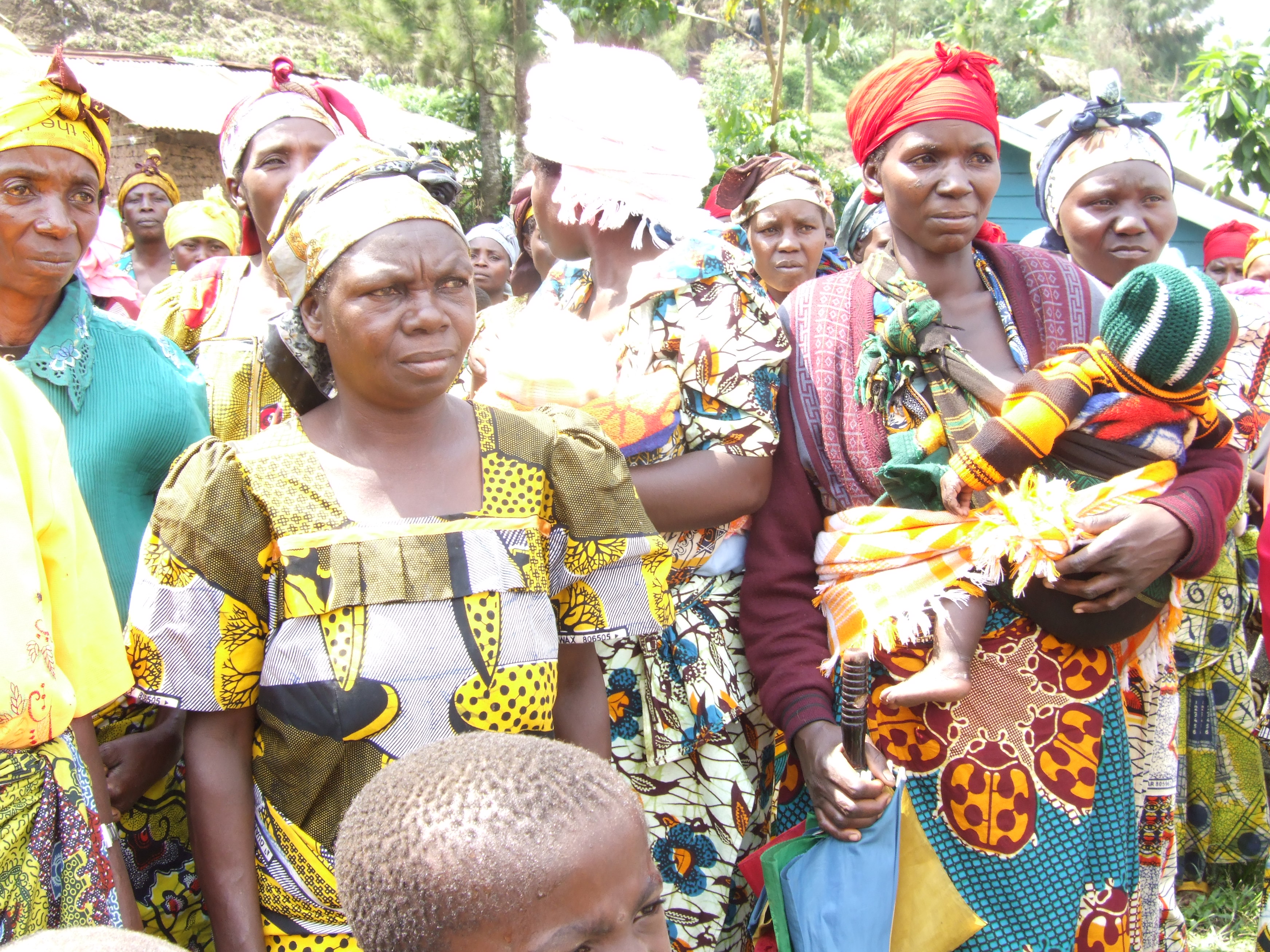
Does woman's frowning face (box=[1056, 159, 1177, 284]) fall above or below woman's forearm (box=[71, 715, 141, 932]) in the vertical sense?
above

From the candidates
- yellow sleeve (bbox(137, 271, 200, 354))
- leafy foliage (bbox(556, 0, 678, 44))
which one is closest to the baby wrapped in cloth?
yellow sleeve (bbox(137, 271, 200, 354))

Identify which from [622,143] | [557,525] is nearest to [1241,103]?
[622,143]

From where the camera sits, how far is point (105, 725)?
2080mm

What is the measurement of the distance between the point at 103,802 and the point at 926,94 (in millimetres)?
2187

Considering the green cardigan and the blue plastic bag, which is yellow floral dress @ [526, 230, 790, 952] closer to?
the blue plastic bag

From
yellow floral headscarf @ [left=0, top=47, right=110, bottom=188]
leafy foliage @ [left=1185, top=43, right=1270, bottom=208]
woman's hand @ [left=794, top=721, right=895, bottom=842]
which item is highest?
leafy foliage @ [left=1185, top=43, right=1270, bottom=208]

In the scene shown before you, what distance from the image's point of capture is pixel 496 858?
4.03 feet

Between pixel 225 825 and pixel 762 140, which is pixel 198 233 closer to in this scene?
pixel 225 825

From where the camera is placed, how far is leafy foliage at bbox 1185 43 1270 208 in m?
6.69

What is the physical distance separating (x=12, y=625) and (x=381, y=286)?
77 cm

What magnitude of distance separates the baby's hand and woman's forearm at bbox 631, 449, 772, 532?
16.3 inches

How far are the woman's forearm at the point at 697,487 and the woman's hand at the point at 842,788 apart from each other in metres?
0.54

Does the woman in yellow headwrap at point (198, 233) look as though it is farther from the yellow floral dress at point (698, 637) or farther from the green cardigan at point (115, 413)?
the yellow floral dress at point (698, 637)

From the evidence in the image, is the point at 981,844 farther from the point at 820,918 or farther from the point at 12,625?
the point at 12,625
